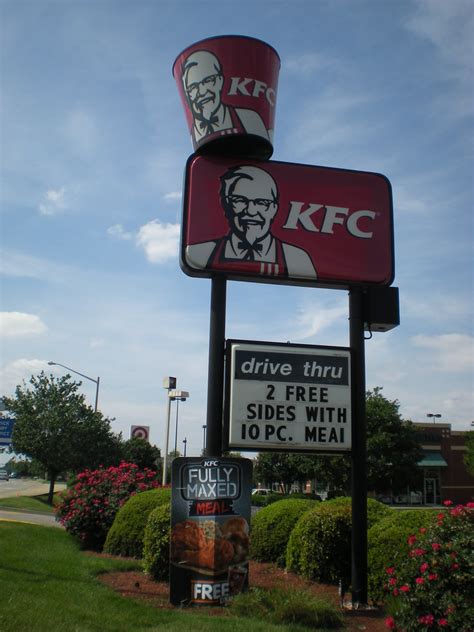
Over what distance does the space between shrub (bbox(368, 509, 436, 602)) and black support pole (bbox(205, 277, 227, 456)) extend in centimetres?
253

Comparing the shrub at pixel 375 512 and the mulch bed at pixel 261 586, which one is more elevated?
the shrub at pixel 375 512

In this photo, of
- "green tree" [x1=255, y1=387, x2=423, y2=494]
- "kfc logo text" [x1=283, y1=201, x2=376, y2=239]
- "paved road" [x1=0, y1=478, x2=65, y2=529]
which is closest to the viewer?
"kfc logo text" [x1=283, y1=201, x2=376, y2=239]

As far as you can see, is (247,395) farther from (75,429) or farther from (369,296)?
(75,429)

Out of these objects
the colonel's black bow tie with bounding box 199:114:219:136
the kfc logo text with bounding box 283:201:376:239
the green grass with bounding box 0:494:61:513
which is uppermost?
the colonel's black bow tie with bounding box 199:114:219:136

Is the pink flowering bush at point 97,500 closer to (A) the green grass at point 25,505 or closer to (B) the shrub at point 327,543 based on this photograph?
(B) the shrub at point 327,543

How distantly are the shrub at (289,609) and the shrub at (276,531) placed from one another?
11.6 ft

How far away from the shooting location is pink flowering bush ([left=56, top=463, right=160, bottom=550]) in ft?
45.9

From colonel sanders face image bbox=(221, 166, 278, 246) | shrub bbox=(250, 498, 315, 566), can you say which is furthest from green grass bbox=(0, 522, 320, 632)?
colonel sanders face image bbox=(221, 166, 278, 246)

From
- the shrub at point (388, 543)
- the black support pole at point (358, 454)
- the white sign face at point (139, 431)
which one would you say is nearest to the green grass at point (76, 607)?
the black support pole at point (358, 454)

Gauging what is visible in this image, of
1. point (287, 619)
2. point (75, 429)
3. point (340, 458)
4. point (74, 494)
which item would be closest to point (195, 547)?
point (287, 619)

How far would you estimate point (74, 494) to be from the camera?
14.9 m

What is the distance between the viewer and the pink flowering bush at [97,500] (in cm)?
1400

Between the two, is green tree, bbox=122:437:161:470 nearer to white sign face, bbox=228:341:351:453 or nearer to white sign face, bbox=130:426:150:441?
white sign face, bbox=130:426:150:441

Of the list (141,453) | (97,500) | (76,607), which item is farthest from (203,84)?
(141,453)
